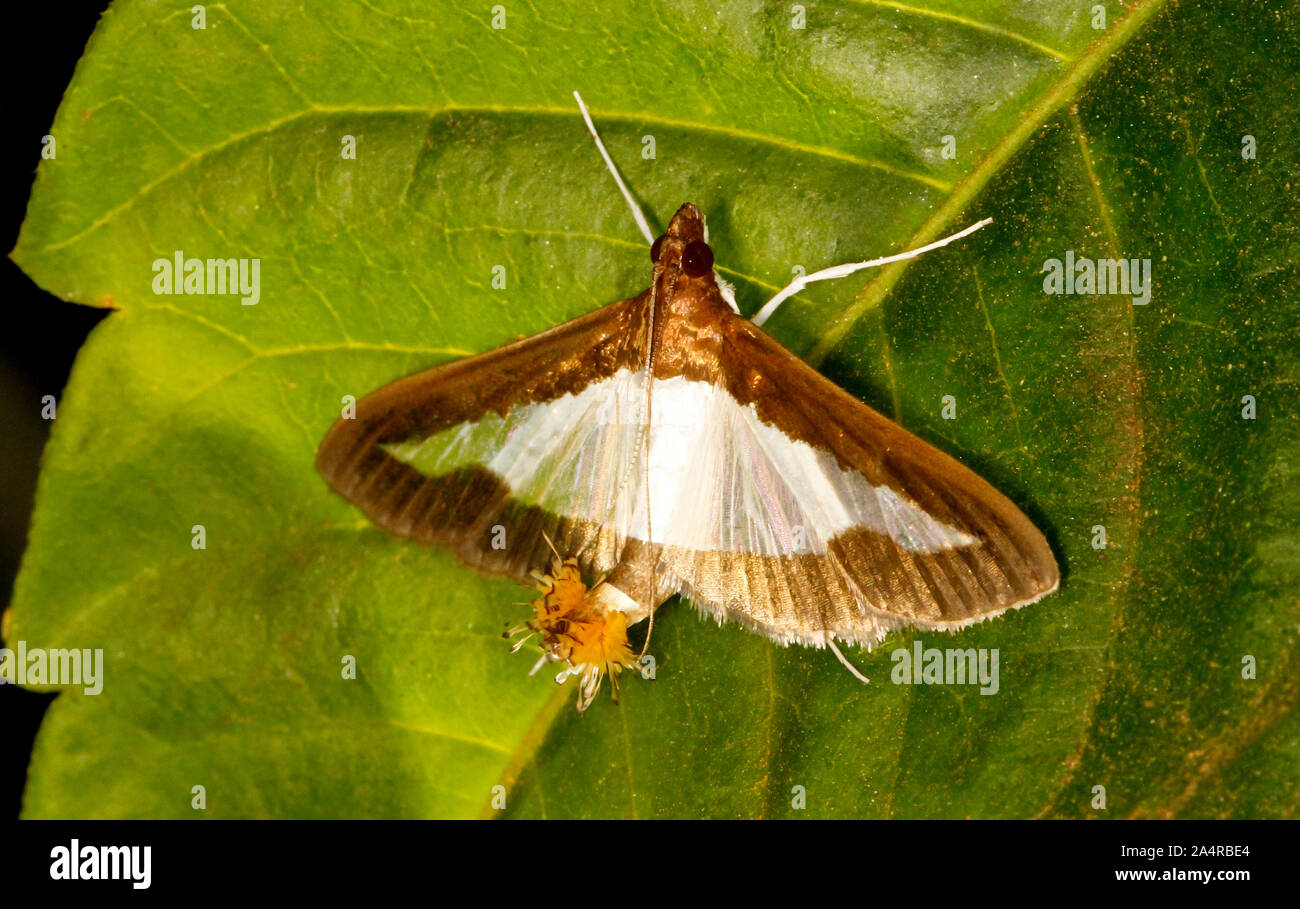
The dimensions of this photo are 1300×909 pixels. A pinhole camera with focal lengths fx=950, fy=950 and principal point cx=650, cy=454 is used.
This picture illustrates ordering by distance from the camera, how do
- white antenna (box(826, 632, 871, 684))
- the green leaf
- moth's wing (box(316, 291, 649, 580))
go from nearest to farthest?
the green leaf
white antenna (box(826, 632, 871, 684))
moth's wing (box(316, 291, 649, 580))

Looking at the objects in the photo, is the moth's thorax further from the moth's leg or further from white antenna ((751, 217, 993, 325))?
the moth's leg

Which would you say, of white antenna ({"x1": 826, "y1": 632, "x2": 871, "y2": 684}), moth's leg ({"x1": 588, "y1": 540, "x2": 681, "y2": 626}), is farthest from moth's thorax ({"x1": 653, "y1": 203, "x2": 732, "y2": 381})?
white antenna ({"x1": 826, "y1": 632, "x2": 871, "y2": 684})

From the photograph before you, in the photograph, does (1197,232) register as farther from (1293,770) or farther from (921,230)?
(1293,770)

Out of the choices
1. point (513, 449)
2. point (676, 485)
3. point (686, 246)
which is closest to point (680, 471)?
point (676, 485)

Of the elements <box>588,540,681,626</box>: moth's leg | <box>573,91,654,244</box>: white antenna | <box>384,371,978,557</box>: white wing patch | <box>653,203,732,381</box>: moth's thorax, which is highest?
<box>573,91,654,244</box>: white antenna

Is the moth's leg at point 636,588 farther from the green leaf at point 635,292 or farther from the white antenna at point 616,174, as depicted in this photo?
the white antenna at point 616,174

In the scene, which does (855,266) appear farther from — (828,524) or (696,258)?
(828,524)
